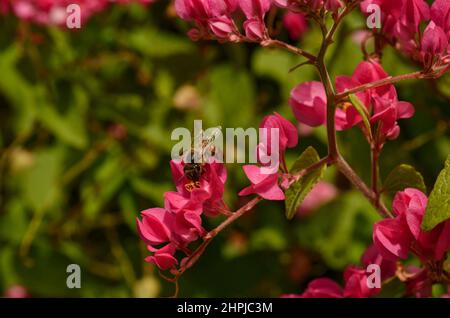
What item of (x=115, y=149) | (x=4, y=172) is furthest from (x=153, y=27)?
(x=4, y=172)

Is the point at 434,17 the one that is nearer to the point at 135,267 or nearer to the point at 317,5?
the point at 317,5

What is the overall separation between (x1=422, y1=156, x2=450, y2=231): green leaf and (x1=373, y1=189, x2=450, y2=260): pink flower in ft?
0.08

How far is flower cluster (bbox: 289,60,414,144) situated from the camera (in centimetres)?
62

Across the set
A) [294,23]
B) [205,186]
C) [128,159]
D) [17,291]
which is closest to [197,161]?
[205,186]

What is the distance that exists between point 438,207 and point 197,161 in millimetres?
190

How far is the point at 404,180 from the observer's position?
660mm

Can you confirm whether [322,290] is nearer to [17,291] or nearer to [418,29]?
[418,29]

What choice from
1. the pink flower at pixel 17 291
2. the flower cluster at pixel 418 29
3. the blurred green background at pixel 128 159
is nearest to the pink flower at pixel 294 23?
the blurred green background at pixel 128 159

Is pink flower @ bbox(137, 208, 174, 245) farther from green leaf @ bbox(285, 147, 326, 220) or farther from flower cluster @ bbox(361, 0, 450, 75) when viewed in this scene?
flower cluster @ bbox(361, 0, 450, 75)

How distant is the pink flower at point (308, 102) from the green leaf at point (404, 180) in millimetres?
79

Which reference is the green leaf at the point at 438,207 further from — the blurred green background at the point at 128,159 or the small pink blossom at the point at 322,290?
the blurred green background at the point at 128,159

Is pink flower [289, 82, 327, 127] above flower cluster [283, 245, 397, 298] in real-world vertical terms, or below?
above

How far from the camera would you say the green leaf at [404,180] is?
2.14ft

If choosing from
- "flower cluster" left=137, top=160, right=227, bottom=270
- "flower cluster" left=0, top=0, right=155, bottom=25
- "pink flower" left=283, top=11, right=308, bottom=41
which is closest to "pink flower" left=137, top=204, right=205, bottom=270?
"flower cluster" left=137, top=160, right=227, bottom=270
